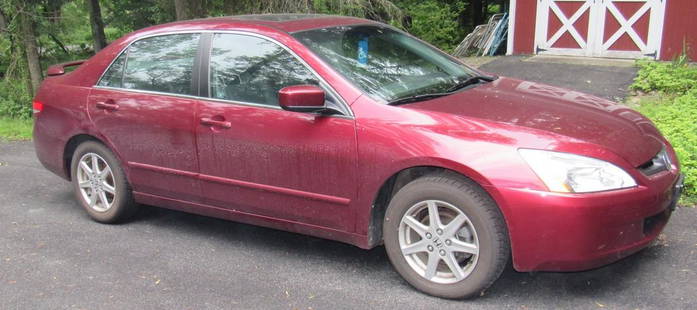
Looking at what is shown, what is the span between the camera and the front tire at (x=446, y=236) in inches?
135

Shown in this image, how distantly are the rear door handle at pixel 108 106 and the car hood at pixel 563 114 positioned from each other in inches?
93.3

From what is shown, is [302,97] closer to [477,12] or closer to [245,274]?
[245,274]

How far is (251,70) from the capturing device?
4324 millimetres

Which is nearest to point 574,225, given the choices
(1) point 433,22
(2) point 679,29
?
(2) point 679,29

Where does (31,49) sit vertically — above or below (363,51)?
below

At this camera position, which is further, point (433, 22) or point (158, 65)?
point (433, 22)

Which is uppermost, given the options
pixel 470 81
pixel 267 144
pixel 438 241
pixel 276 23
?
pixel 276 23

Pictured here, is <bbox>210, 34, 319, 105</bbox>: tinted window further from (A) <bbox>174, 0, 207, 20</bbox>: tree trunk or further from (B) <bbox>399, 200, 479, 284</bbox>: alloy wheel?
(A) <bbox>174, 0, 207, 20</bbox>: tree trunk

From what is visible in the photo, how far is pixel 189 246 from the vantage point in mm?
4707

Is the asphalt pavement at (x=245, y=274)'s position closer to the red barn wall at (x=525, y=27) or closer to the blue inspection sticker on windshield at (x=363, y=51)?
the blue inspection sticker on windshield at (x=363, y=51)

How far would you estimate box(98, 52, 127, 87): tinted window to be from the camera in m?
5.00

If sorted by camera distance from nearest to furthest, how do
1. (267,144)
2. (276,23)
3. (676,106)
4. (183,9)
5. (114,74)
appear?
1. (267,144)
2. (276,23)
3. (114,74)
4. (676,106)
5. (183,9)

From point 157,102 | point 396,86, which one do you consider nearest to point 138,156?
point 157,102

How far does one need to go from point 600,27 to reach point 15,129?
9911 mm
